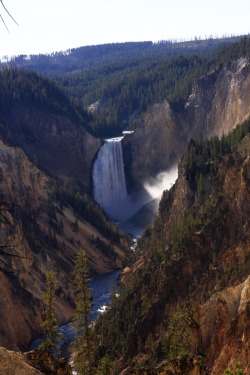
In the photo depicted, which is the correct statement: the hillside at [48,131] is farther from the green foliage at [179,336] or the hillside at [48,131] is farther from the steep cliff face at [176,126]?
A: the green foliage at [179,336]

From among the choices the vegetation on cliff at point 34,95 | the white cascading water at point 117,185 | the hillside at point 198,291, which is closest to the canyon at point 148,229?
the hillside at point 198,291

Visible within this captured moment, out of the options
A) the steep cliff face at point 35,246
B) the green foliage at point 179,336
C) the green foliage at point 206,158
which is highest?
the green foliage at point 206,158

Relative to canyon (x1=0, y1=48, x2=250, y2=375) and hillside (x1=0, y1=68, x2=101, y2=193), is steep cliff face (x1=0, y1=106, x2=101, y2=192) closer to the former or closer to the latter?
hillside (x1=0, y1=68, x2=101, y2=193)

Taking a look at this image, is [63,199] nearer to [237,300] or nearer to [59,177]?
[59,177]

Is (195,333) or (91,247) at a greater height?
(195,333)

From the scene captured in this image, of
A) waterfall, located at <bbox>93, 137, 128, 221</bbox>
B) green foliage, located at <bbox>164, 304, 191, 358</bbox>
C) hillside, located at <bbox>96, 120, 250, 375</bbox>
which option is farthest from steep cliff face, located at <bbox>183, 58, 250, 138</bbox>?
green foliage, located at <bbox>164, 304, 191, 358</bbox>

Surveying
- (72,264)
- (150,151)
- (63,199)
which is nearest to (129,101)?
(150,151)

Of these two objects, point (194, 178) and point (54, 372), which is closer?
point (54, 372)
